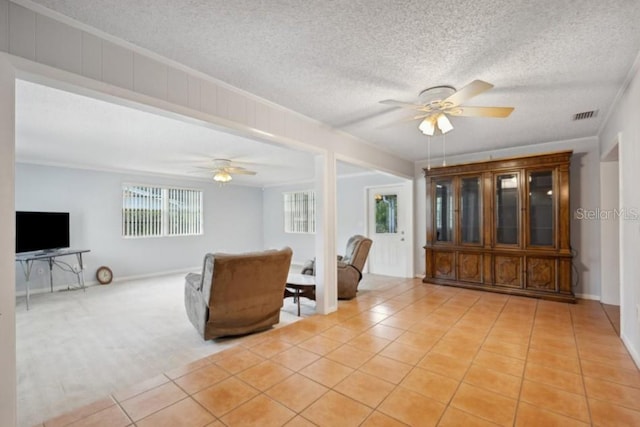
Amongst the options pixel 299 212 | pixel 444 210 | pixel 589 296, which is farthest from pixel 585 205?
pixel 299 212

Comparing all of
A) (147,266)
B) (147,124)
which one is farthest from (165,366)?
(147,266)

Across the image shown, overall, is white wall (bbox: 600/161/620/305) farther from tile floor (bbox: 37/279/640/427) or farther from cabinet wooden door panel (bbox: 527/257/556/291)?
tile floor (bbox: 37/279/640/427)

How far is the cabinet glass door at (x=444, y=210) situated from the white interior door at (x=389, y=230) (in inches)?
28.0

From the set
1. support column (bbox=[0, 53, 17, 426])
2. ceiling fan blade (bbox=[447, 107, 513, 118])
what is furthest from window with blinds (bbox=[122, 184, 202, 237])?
ceiling fan blade (bbox=[447, 107, 513, 118])

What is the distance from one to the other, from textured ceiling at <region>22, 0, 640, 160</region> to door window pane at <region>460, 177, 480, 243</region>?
204 centimetres

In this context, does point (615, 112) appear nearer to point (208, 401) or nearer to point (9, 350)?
point (208, 401)

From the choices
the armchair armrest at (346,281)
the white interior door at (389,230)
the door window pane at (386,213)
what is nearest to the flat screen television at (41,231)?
the armchair armrest at (346,281)

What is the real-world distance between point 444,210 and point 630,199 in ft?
9.31

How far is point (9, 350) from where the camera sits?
1611 millimetres

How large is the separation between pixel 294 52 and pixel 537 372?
10.2 ft

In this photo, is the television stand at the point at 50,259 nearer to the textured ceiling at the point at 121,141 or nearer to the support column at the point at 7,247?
the textured ceiling at the point at 121,141

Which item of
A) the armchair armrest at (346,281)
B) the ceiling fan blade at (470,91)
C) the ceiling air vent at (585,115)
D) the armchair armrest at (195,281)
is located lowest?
the armchair armrest at (346,281)

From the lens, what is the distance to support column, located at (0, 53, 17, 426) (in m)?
1.57

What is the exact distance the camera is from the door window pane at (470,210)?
5060mm
